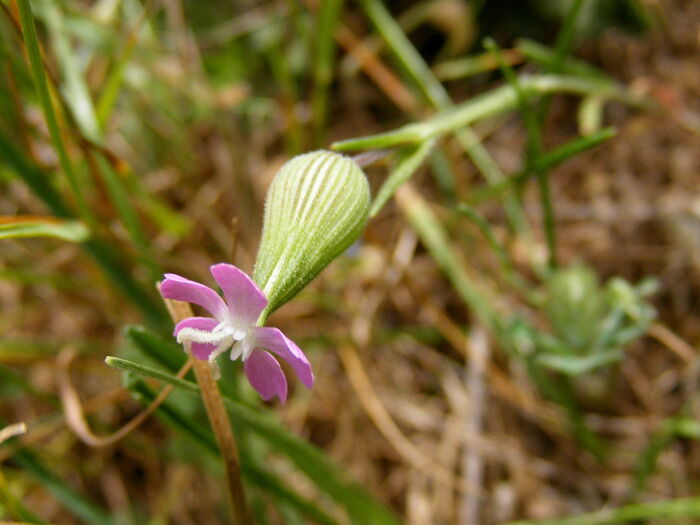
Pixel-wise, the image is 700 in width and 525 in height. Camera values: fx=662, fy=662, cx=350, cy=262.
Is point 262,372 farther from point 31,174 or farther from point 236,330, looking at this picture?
point 31,174

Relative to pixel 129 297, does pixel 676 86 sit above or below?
below

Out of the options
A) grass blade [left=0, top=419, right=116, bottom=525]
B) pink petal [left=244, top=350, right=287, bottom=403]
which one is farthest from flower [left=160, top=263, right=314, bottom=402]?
grass blade [left=0, top=419, right=116, bottom=525]

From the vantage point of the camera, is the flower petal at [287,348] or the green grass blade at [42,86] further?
the green grass blade at [42,86]

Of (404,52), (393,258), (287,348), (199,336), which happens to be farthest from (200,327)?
(404,52)

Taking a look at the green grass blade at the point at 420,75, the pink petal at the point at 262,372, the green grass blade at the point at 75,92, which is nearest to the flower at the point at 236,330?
the pink petal at the point at 262,372

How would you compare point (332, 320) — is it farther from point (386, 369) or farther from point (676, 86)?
point (676, 86)

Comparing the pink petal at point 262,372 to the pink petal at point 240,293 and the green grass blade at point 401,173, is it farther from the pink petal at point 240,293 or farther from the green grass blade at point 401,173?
the green grass blade at point 401,173

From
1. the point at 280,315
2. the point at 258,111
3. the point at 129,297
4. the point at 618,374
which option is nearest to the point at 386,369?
the point at 280,315
